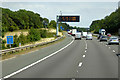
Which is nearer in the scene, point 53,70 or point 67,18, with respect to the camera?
point 53,70

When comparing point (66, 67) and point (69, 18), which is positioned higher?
point (69, 18)

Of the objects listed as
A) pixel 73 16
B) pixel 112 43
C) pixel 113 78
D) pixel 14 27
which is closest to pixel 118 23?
pixel 73 16

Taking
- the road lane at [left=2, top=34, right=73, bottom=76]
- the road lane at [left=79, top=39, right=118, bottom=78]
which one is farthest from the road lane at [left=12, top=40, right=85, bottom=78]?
the road lane at [left=2, top=34, right=73, bottom=76]

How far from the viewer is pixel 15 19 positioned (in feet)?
479

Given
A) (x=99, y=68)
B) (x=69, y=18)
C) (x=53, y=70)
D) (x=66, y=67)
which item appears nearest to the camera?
(x=53, y=70)

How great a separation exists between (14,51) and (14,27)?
11019 cm

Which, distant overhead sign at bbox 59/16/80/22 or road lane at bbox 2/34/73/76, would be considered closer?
road lane at bbox 2/34/73/76

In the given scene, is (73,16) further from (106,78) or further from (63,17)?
(106,78)

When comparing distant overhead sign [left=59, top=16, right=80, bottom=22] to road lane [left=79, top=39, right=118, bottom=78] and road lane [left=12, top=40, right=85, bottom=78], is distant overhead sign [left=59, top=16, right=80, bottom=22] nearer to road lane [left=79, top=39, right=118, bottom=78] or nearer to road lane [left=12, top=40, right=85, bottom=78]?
road lane [left=79, top=39, right=118, bottom=78]

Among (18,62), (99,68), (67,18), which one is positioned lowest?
(18,62)

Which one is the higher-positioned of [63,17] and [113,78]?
[63,17]

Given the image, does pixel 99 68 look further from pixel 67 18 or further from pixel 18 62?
pixel 67 18

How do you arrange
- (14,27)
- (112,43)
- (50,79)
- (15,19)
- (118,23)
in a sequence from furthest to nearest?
(15,19) < (14,27) < (118,23) < (112,43) < (50,79)

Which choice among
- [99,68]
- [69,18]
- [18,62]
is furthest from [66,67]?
[69,18]
